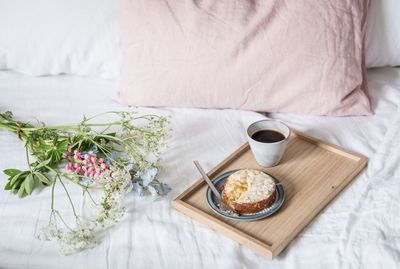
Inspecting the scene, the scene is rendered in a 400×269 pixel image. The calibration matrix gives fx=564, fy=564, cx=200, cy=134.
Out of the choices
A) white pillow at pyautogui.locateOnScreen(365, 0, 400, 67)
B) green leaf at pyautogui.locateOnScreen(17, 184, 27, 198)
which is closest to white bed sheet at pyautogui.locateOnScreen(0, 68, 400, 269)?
green leaf at pyautogui.locateOnScreen(17, 184, 27, 198)

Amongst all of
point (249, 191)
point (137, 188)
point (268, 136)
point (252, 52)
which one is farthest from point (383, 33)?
point (137, 188)

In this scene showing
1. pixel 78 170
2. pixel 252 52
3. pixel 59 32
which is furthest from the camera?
pixel 59 32

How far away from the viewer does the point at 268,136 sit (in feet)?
3.92

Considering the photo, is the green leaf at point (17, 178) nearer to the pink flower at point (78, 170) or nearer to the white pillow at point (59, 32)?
the pink flower at point (78, 170)

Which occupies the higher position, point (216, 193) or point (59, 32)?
point (59, 32)

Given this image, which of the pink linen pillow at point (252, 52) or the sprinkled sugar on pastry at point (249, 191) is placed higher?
the pink linen pillow at point (252, 52)

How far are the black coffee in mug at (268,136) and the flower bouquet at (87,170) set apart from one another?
20 cm

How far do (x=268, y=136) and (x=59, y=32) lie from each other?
0.64m

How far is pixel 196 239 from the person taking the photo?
102 cm

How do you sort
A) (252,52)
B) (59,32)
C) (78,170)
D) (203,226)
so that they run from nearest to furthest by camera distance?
1. (203,226)
2. (78,170)
3. (252,52)
4. (59,32)

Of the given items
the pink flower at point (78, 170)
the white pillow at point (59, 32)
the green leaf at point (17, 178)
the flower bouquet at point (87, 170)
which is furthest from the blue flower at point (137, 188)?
the white pillow at point (59, 32)

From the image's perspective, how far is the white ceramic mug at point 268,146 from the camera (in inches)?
45.0

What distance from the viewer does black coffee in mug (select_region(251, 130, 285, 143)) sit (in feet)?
3.88

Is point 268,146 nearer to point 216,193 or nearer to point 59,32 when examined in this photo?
point 216,193
